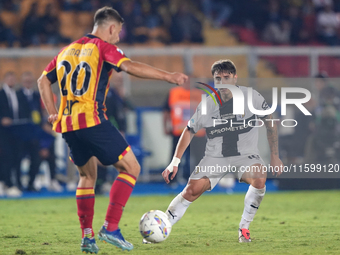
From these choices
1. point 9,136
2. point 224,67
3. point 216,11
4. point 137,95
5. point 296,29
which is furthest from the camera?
point 216,11

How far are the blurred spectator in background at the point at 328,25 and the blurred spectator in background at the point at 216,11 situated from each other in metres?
2.71

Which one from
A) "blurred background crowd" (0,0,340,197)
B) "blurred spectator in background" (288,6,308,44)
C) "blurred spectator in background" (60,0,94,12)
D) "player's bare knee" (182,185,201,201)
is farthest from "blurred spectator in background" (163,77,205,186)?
"blurred spectator in background" (288,6,308,44)

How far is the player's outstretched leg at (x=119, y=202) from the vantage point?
4605 mm

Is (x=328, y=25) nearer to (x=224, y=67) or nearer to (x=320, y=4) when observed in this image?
(x=320, y=4)

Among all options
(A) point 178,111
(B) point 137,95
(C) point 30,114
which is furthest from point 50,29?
(A) point 178,111

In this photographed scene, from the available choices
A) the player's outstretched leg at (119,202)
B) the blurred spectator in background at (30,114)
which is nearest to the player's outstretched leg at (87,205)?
the player's outstretched leg at (119,202)

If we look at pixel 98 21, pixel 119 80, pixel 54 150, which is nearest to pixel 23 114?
pixel 54 150

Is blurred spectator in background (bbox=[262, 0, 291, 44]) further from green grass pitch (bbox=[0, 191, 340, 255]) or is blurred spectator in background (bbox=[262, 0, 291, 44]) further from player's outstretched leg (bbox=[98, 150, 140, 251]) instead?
player's outstretched leg (bbox=[98, 150, 140, 251])

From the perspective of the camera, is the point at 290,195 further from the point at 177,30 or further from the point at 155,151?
the point at 177,30

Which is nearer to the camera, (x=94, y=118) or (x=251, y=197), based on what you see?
(x=94, y=118)

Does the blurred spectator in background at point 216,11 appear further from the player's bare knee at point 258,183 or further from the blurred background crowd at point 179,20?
the player's bare knee at point 258,183

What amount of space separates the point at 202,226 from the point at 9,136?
17.9 feet

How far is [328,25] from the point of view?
55.7ft

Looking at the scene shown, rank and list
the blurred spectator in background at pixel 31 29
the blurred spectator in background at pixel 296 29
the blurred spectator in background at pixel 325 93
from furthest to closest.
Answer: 1. the blurred spectator in background at pixel 296 29
2. the blurred spectator in background at pixel 31 29
3. the blurred spectator in background at pixel 325 93
